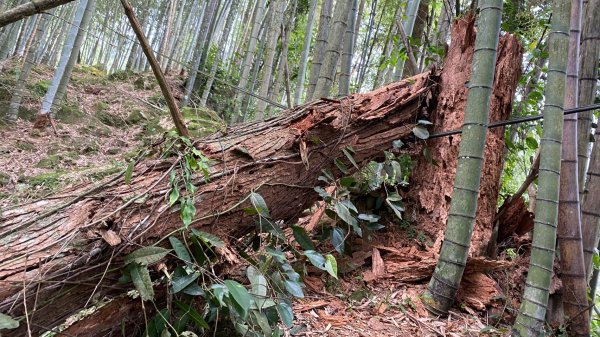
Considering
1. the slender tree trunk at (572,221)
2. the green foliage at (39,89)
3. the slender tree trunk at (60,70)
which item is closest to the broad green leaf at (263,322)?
the slender tree trunk at (572,221)

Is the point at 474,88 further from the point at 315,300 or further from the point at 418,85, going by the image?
the point at 315,300

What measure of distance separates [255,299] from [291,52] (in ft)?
32.5

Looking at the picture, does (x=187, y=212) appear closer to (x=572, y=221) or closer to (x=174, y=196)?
(x=174, y=196)

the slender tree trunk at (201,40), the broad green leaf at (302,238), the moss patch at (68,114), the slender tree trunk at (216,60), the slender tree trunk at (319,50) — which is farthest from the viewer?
the slender tree trunk at (216,60)

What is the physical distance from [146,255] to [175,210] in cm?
26

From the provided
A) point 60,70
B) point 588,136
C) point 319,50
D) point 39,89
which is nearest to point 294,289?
point 588,136

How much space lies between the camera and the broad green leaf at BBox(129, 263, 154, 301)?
129 cm

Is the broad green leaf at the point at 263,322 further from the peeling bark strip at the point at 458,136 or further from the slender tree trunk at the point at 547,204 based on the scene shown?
the peeling bark strip at the point at 458,136

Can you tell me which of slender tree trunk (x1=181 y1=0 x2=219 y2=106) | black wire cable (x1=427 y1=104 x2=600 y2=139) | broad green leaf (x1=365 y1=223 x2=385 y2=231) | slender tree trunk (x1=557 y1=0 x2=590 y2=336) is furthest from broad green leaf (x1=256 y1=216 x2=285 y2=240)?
slender tree trunk (x1=181 y1=0 x2=219 y2=106)

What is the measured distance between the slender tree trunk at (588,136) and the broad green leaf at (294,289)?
163cm

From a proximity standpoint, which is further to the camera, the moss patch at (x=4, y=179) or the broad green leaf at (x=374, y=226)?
the moss patch at (x=4, y=179)

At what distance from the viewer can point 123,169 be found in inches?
67.9

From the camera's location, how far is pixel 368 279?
2277 millimetres

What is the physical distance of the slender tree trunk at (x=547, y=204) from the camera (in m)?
1.66
